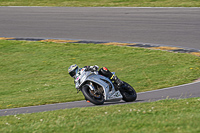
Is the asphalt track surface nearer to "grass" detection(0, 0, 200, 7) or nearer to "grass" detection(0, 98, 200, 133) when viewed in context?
"grass" detection(0, 0, 200, 7)

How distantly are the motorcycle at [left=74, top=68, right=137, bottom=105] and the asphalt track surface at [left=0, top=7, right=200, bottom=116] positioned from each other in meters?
9.57

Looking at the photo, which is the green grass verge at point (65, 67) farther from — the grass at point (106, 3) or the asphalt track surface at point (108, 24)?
the grass at point (106, 3)

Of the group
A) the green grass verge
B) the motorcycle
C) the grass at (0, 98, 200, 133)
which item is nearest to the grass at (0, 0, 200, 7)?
the green grass verge

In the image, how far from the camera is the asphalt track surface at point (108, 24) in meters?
20.9

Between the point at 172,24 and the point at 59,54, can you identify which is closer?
the point at 59,54

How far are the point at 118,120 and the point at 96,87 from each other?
110 inches

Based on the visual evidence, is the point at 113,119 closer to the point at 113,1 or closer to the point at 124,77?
the point at 124,77

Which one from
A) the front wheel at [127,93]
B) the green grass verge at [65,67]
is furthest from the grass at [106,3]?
the front wheel at [127,93]

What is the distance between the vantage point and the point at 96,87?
10.0 m

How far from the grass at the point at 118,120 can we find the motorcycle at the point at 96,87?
995 millimetres

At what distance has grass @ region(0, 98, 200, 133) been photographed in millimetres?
6633

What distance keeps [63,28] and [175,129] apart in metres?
18.4

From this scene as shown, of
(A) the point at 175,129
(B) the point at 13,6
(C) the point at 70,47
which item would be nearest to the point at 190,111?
(A) the point at 175,129

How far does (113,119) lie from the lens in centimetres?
744
